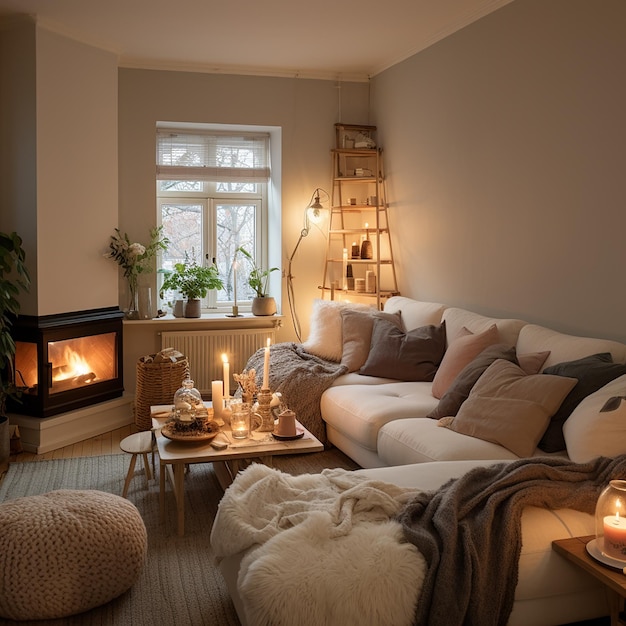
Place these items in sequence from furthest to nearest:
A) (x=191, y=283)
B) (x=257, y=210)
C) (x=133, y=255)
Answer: (x=257, y=210)
(x=191, y=283)
(x=133, y=255)

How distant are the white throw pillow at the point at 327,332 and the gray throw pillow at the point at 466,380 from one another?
56.3 inches

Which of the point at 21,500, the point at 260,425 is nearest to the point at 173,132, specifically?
the point at 260,425

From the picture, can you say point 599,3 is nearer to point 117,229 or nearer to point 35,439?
point 117,229

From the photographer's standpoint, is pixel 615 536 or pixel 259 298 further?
Answer: pixel 259 298

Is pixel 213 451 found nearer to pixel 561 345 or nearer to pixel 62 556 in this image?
pixel 62 556

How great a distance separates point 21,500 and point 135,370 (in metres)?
3.01

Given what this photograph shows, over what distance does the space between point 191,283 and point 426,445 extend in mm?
3038

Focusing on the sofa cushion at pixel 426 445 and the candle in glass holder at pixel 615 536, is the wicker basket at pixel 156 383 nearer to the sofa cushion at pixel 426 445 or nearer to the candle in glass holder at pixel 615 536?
the sofa cushion at pixel 426 445

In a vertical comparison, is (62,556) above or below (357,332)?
below

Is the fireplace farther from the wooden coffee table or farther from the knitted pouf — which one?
the knitted pouf

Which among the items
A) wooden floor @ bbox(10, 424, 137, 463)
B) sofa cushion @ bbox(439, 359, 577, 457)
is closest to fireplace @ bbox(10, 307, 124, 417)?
wooden floor @ bbox(10, 424, 137, 463)

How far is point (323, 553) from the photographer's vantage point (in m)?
2.04

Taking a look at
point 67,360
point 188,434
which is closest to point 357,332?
point 188,434

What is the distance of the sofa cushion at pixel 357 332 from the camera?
4.71 metres
